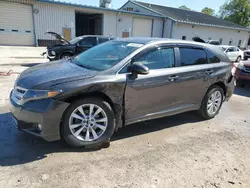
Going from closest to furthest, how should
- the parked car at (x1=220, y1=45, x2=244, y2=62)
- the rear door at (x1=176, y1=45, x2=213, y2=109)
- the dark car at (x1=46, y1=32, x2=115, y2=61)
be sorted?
1. the rear door at (x1=176, y1=45, x2=213, y2=109)
2. the dark car at (x1=46, y1=32, x2=115, y2=61)
3. the parked car at (x1=220, y1=45, x2=244, y2=62)

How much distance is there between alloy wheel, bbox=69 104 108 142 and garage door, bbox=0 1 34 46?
1983 cm

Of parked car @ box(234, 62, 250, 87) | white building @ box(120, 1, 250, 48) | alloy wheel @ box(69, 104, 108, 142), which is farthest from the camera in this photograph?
white building @ box(120, 1, 250, 48)

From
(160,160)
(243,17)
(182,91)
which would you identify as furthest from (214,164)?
(243,17)

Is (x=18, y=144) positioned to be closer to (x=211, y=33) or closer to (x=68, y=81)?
(x=68, y=81)

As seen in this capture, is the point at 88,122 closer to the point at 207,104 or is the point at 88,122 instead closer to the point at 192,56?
the point at 192,56

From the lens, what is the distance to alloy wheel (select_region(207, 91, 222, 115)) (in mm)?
4621

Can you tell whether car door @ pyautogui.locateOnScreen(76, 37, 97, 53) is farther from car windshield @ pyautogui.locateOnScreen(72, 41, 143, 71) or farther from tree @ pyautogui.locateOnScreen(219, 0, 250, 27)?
tree @ pyautogui.locateOnScreen(219, 0, 250, 27)

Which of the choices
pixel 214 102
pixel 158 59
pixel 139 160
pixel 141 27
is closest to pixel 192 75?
pixel 158 59

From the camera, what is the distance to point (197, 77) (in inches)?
164

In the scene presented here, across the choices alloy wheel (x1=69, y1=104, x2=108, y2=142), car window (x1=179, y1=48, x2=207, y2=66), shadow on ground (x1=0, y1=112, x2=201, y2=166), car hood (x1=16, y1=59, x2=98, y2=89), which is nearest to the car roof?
car window (x1=179, y1=48, x2=207, y2=66)

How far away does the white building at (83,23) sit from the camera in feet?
63.3

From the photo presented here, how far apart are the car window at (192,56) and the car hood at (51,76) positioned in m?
1.83

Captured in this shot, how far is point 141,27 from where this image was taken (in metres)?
26.8

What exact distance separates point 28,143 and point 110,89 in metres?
1.56
